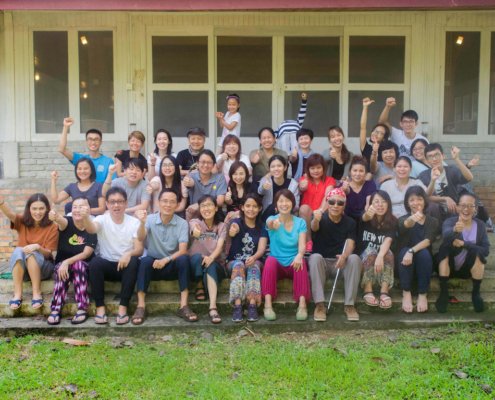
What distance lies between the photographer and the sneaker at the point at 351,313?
5074mm

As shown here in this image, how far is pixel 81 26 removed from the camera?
7.73 meters

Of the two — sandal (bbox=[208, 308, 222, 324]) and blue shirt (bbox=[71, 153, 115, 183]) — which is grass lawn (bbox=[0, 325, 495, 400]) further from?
blue shirt (bbox=[71, 153, 115, 183])

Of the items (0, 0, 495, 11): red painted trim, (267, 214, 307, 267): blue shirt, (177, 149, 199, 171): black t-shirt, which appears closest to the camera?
(267, 214, 307, 267): blue shirt

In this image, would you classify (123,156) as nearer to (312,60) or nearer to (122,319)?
(122,319)

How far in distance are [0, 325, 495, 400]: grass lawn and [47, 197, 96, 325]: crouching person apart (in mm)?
382

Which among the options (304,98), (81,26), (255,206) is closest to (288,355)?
(255,206)

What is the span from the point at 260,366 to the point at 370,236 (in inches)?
79.6

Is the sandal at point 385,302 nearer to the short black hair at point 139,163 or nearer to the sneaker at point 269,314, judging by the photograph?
the sneaker at point 269,314

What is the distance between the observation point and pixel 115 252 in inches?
210

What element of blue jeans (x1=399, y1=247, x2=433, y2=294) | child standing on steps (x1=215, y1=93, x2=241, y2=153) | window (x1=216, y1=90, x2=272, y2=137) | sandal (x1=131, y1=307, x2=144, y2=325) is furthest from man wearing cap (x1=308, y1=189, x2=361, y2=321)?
window (x1=216, y1=90, x2=272, y2=137)

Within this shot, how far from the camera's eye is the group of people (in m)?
5.20

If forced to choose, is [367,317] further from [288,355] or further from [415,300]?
[288,355]

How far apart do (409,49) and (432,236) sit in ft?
11.7

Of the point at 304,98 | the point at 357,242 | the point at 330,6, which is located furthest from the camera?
the point at 304,98
